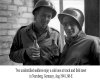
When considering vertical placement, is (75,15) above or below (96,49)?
above

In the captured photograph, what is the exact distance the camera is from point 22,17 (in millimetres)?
1130

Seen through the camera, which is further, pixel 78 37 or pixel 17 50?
pixel 17 50

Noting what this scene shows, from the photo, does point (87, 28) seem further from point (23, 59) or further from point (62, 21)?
point (23, 59)

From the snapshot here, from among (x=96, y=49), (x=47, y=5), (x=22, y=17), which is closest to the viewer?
(x=96, y=49)

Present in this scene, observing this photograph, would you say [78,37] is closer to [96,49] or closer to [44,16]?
[96,49]

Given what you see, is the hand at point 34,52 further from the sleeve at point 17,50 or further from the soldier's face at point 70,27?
the soldier's face at point 70,27

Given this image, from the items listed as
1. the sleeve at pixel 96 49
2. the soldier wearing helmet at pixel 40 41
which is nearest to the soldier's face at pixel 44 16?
the soldier wearing helmet at pixel 40 41

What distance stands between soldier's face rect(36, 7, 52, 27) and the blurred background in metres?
0.04

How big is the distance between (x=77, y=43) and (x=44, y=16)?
0.22 meters

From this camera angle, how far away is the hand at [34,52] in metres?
0.94

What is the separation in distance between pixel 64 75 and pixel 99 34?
292mm

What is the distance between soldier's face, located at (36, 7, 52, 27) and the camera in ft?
3.03

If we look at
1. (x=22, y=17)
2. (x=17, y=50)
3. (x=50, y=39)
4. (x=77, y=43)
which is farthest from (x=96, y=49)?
(x=22, y=17)

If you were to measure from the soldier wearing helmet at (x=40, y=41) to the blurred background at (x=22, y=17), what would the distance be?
0.05 meters
